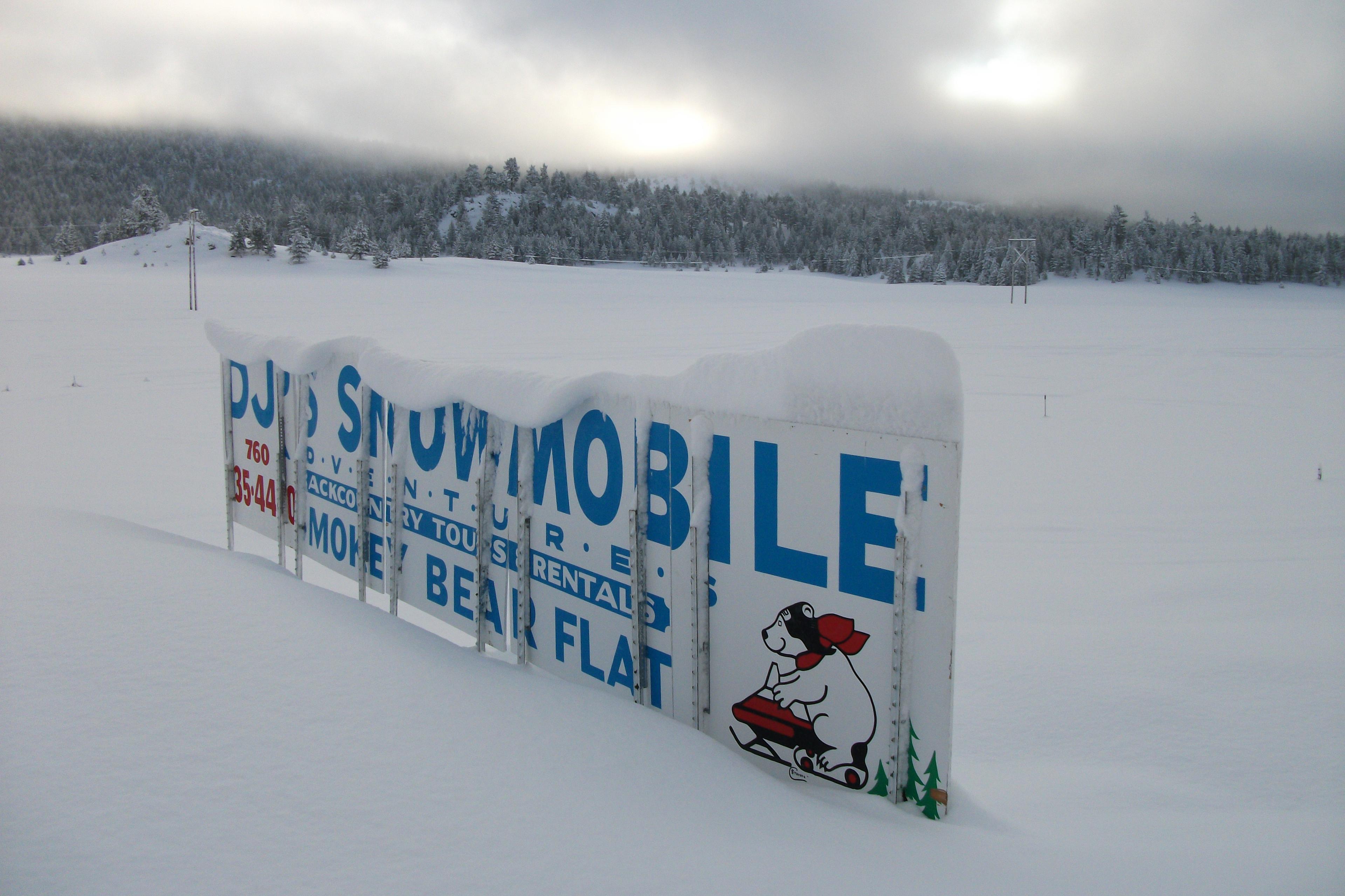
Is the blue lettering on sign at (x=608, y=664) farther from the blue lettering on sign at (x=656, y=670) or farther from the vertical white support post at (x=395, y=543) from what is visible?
the vertical white support post at (x=395, y=543)

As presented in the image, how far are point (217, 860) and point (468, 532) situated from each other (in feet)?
10.7

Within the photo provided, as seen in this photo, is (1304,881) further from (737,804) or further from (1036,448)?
(1036,448)

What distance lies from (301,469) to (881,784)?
560 centimetres

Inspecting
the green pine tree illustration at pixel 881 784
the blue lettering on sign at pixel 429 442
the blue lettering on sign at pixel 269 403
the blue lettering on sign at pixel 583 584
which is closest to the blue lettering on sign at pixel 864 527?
the green pine tree illustration at pixel 881 784

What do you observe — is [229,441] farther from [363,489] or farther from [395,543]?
[395,543]

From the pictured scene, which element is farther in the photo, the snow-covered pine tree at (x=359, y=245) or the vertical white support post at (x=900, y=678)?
the snow-covered pine tree at (x=359, y=245)

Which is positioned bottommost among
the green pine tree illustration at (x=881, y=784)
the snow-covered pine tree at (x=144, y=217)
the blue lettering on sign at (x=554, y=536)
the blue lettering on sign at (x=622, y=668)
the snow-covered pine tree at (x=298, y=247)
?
the green pine tree illustration at (x=881, y=784)

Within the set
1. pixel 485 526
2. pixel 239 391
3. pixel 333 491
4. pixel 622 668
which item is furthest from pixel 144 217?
pixel 622 668

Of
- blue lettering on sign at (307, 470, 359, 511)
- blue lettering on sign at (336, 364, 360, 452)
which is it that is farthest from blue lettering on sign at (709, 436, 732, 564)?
blue lettering on sign at (336, 364, 360, 452)

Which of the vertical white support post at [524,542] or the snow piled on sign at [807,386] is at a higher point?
the snow piled on sign at [807,386]

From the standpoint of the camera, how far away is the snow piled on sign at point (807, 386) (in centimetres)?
357

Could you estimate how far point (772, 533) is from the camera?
4.12 meters

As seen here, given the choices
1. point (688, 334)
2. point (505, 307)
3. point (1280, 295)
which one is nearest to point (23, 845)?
point (688, 334)

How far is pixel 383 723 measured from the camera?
370cm
